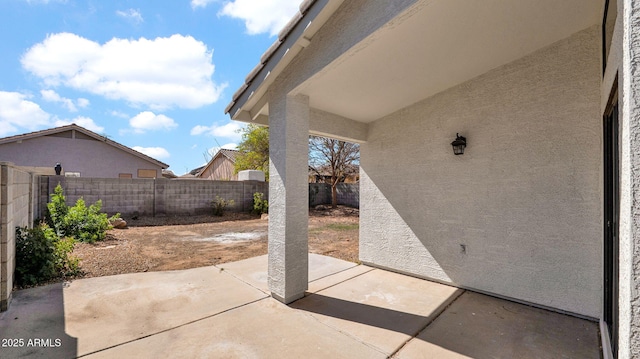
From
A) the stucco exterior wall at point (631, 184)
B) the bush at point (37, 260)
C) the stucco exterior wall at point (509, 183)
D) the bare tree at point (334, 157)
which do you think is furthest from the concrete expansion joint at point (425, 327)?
the bare tree at point (334, 157)

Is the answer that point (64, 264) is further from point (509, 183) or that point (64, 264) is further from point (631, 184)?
point (509, 183)

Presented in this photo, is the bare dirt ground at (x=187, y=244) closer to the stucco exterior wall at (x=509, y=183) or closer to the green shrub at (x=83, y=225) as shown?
the green shrub at (x=83, y=225)

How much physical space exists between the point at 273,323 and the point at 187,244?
550cm

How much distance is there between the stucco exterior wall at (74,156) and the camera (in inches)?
583

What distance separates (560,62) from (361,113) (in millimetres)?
2961

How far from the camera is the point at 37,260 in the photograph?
14.8ft

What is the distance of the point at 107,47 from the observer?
866 cm

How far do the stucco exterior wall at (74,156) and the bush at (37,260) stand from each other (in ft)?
47.9

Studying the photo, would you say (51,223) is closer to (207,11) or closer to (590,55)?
(207,11)

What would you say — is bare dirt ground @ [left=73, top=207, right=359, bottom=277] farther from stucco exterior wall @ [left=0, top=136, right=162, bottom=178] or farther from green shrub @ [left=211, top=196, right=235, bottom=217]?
stucco exterior wall @ [left=0, top=136, right=162, bottom=178]

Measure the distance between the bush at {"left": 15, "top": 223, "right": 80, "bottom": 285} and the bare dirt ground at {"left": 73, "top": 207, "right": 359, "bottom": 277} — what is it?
1.32 feet

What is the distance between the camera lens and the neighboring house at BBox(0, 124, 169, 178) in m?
14.8

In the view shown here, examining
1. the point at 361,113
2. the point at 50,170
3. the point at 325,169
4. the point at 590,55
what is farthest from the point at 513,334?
the point at 50,170

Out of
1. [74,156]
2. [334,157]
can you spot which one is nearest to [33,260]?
[334,157]
